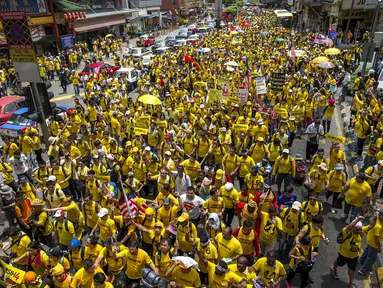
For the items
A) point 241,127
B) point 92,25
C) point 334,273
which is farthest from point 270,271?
point 92,25

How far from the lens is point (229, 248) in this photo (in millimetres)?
5867

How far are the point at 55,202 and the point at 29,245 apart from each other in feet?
5.59

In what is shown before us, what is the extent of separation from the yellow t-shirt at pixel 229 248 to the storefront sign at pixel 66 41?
32.2 meters

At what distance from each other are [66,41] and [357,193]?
107 feet

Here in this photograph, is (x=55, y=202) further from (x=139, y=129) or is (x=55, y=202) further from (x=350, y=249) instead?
(x=350, y=249)

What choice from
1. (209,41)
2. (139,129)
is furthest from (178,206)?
(209,41)

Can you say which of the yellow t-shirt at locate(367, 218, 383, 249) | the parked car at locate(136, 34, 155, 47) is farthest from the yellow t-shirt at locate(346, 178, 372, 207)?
the parked car at locate(136, 34, 155, 47)

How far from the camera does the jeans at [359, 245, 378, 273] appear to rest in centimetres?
664

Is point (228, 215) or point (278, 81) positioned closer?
point (228, 215)

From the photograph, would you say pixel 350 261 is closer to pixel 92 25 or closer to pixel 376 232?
pixel 376 232

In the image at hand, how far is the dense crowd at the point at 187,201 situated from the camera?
582 cm

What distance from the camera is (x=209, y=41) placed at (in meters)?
33.8

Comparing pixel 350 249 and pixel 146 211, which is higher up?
pixel 146 211

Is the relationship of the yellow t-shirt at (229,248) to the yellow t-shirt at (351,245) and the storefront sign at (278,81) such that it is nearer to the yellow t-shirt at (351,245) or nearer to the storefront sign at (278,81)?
the yellow t-shirt at (351,245)
